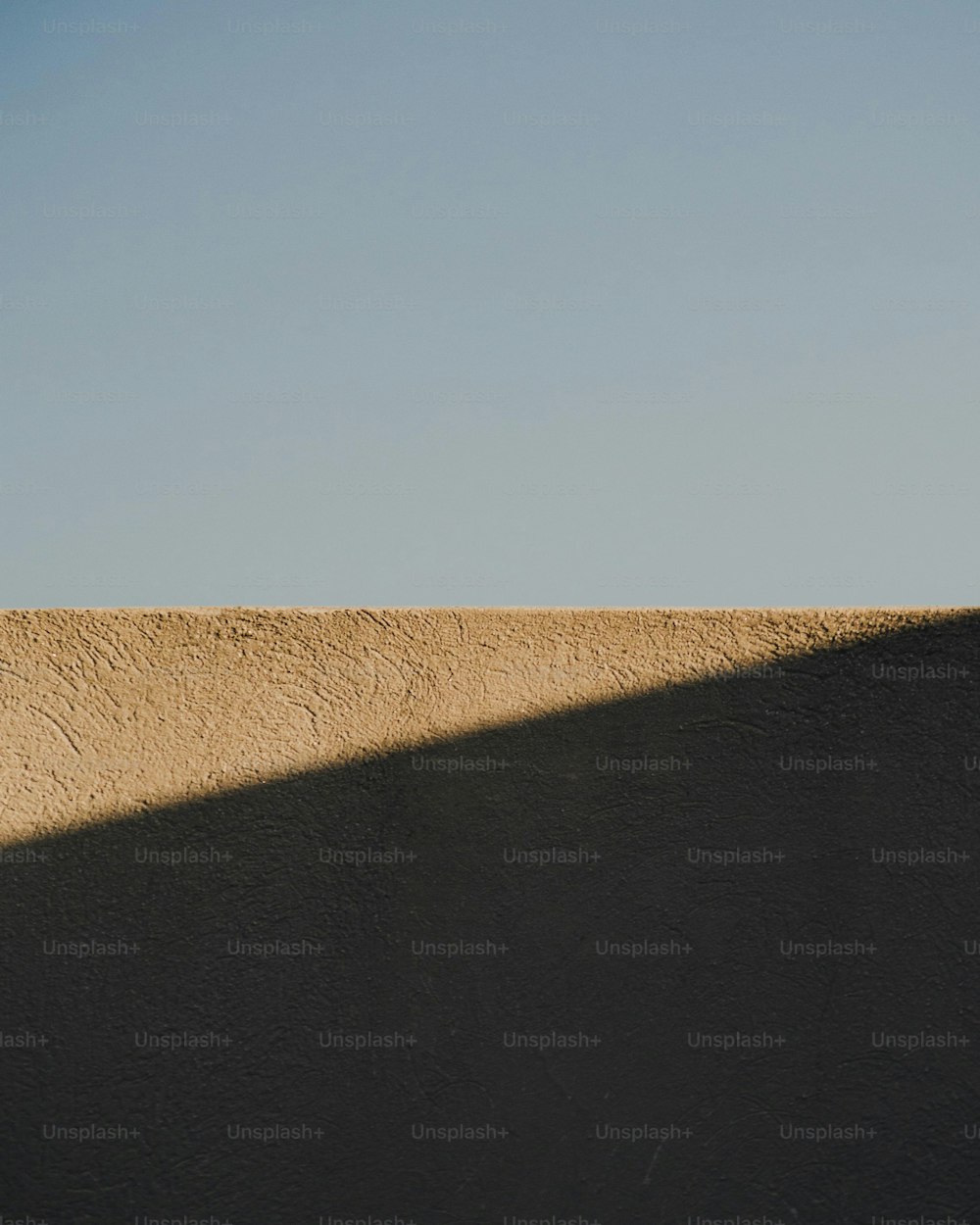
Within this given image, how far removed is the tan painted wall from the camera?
2.60 m

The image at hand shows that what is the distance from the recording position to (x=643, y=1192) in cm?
240

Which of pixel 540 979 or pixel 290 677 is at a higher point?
pixel 290 677

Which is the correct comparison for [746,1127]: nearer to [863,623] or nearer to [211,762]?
[863,623]

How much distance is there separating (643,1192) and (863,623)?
1560 millimetres

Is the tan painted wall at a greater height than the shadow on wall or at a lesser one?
greater

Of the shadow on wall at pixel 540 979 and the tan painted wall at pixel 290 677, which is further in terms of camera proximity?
the tan painted wall at pixel 290 677

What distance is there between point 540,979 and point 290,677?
102 cm

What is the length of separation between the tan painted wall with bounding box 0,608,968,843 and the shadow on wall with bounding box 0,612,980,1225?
0.24ft

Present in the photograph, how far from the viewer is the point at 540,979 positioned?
2.49m

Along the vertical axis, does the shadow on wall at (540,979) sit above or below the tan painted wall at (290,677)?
below

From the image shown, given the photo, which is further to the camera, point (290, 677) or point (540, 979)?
point (290, 677)

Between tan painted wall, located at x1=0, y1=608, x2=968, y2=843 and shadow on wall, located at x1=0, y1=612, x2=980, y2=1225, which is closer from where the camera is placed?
shadow on wall, located at x1=0, y1=612, x2=980, y2=1225

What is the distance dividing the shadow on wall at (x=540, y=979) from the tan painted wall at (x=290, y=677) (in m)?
0.07

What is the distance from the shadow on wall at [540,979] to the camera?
2410 millimetres
